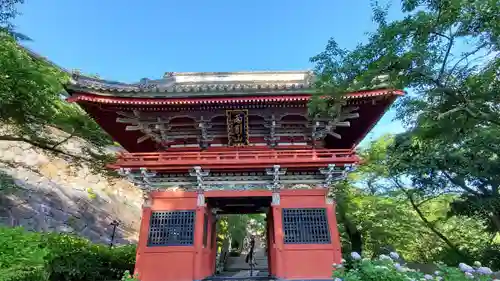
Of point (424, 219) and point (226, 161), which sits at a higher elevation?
point (226, 161)

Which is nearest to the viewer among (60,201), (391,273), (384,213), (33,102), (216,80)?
(391,273)

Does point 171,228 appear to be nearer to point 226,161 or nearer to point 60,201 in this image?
point 226,161

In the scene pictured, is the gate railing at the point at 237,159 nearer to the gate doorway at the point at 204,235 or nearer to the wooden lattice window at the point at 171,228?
the gate doorway at the point at 204,235

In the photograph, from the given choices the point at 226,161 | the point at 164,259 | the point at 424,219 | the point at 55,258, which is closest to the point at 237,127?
the point at 226,161

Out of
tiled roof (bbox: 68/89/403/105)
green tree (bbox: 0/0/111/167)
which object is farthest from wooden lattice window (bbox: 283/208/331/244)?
green tree (bbox: 0/0/111/167)

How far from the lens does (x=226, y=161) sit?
9.35 m

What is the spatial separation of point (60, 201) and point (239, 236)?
48.6 ft

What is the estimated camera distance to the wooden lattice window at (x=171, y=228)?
941 cm

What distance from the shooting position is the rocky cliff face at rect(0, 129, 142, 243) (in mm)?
20922

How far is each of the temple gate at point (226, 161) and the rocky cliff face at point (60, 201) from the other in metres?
11.1

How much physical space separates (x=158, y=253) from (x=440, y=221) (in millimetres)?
17412

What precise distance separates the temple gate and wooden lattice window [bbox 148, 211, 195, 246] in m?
0.03

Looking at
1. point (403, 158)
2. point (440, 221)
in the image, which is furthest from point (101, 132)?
point (440, 221)

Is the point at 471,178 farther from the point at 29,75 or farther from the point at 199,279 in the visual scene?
the point at 29,75
